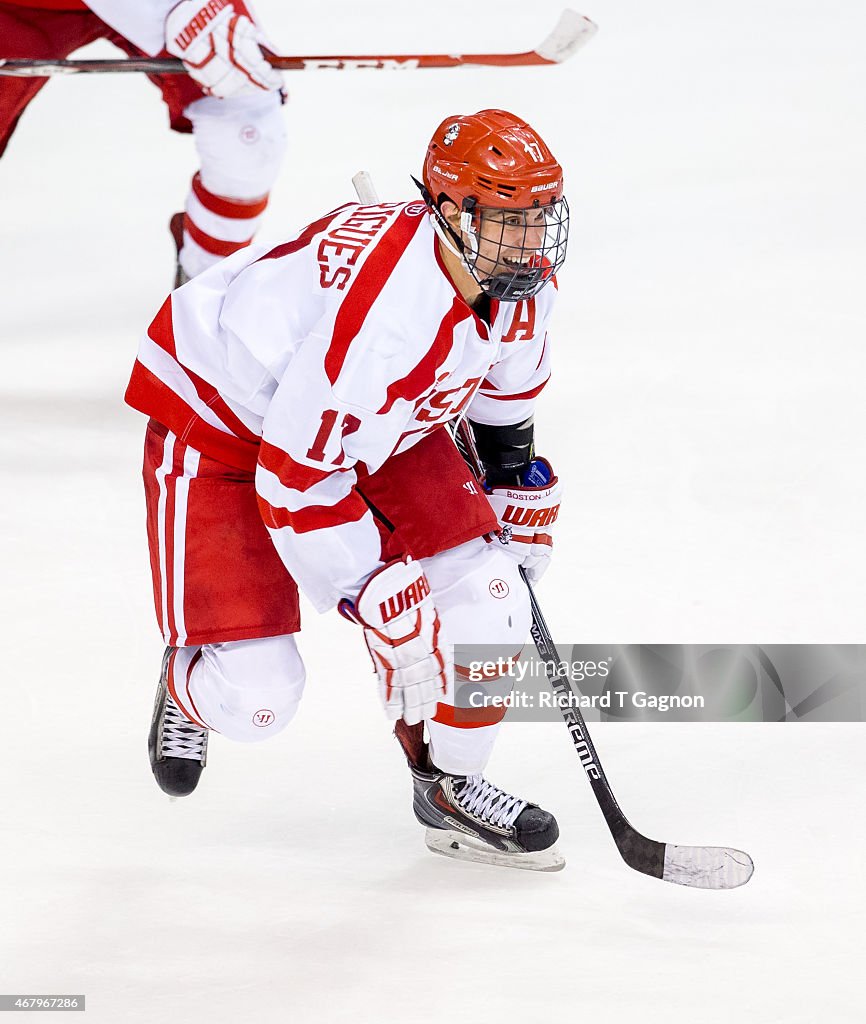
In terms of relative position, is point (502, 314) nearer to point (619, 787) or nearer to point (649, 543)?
point (619, 787)

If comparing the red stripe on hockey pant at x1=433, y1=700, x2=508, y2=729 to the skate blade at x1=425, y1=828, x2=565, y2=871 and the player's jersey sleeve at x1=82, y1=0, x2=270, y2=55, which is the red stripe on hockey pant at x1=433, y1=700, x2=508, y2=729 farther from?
the player's jersey sleeve at x1=82, y1=0, x2=270, y2=55

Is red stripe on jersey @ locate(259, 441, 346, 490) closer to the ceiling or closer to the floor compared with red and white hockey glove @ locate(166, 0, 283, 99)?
closer to the floor

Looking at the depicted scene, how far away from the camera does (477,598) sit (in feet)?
6.67

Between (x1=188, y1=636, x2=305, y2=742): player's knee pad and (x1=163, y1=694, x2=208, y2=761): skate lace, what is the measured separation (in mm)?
148

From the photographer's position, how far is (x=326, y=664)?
2703 millimetres

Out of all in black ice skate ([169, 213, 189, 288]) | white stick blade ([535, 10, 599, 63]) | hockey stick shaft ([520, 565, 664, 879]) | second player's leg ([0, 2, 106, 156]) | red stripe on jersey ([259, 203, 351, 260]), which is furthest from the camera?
black ice skate ([169, 213, 189, 288])

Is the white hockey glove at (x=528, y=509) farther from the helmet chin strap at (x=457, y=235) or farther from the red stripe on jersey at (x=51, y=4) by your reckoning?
the red stripe on jersey at (x=51, y=4)

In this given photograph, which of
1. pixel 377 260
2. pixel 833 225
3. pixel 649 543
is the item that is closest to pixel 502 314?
pixel 377 260

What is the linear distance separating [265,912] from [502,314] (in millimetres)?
783

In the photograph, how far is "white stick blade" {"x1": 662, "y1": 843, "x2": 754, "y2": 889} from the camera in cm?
199

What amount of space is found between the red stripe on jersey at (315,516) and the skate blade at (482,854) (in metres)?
0.50

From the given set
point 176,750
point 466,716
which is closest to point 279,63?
point 176,750

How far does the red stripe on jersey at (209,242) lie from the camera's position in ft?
12.8

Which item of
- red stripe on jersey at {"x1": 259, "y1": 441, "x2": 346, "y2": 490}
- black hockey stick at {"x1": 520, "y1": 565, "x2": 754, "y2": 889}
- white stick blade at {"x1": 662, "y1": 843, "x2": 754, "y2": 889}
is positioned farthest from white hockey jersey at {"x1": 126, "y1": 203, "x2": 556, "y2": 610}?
white stick blade at {"x1": 662, "y1": 843, "x2": 754, "y2": 889}
